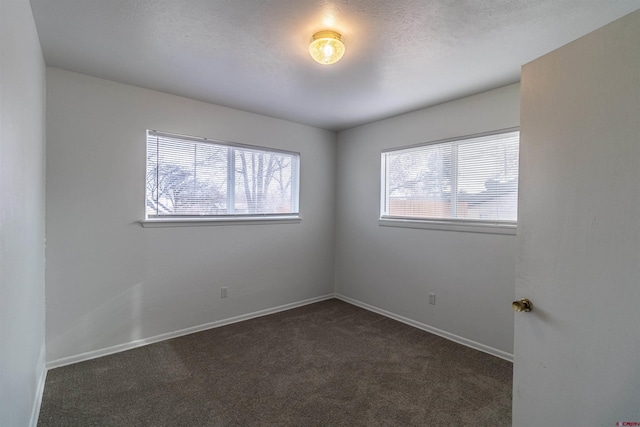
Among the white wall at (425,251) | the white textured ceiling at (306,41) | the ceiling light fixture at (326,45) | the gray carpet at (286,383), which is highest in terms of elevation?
the white textured ceiling at (306,41)

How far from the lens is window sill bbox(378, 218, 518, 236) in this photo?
2.71 metres

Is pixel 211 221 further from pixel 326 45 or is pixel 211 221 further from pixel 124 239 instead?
pixel 326 45

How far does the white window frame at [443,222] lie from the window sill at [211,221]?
3.75 ft

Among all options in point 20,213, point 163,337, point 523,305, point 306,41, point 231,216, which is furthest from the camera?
point 231,216

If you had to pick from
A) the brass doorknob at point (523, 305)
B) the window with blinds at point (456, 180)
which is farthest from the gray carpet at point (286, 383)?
the window with blinds at point (456, 180)

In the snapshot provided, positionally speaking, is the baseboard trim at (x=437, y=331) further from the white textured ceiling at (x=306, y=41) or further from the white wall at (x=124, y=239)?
the white textured ceiling at (x=306, y=41)

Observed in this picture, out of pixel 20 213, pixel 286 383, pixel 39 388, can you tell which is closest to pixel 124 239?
pixel 39 388

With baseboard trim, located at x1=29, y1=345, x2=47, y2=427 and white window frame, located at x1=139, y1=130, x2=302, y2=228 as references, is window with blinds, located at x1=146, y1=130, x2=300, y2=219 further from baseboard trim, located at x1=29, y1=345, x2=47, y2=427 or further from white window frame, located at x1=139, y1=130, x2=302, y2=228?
baseboard trim, located at x1=29, y1=345, x2=47, y2=427

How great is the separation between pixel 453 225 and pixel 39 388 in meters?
3.61

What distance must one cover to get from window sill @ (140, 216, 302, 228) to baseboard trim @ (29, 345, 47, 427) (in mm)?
1218

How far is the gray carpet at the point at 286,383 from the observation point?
190cm

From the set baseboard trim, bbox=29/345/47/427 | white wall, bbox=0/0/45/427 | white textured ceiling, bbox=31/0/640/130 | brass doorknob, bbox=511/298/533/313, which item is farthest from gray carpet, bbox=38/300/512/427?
white textured ceiling, bbox=31/0/640/130

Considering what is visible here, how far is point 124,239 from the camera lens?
2.76 metres

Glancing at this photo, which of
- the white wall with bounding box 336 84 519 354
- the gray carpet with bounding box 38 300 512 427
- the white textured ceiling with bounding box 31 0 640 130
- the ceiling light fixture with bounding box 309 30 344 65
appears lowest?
the gray carpet with bounding box 38 300 512 427
